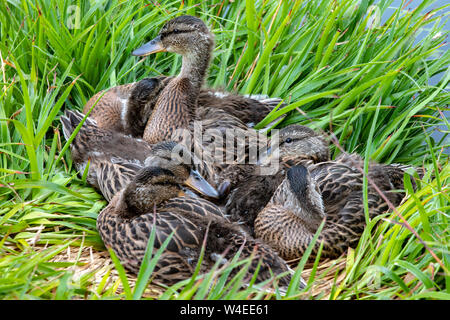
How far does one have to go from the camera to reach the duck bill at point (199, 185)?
343 cm

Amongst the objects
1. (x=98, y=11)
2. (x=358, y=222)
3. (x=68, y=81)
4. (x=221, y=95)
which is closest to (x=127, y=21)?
(x=98, y=11)

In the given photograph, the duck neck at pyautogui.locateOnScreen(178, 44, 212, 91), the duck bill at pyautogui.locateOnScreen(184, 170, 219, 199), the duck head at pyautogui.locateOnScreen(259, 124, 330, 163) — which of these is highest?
the duck neck at pyautogui.locateOnScreen(178, 44, 212, 91)

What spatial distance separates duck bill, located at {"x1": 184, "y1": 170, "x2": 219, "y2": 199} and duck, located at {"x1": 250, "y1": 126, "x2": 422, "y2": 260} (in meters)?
0.35

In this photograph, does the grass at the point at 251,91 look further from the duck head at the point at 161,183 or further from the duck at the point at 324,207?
the duck head at the point at 161,183

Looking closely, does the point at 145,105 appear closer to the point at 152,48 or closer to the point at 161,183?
the point at 152,48

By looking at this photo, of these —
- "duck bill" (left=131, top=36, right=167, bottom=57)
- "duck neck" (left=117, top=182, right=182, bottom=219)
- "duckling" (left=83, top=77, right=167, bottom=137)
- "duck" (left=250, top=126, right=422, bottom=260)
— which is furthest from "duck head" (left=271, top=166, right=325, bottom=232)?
"duck bill" (left=131, top=36, right=167, bottom=57)

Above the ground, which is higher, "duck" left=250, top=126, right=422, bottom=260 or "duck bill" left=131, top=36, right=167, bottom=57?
"duck bill" left=131, top=36, right=167, bottom=57

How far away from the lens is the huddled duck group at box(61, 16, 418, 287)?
3049 millimetres

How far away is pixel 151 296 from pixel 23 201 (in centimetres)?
103

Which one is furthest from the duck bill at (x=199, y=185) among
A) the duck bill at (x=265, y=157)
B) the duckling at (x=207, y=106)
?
the duckling at (x=207, y=106)

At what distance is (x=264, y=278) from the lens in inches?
113

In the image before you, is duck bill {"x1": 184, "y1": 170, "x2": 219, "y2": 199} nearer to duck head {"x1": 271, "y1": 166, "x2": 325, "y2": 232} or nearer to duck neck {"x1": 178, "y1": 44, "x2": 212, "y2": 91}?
duck head {"x1": 271, "y1": 166, "x2": 325, "y2": 232}

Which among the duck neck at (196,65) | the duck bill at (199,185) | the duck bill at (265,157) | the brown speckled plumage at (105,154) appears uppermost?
the duck neck at (196,65)

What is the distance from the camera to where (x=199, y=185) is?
3.45 m
